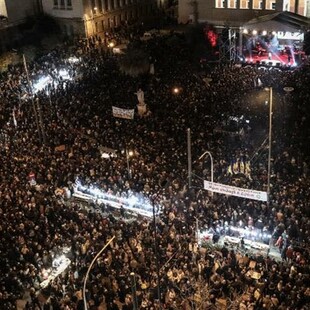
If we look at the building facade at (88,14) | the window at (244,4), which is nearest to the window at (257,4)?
the window at (244,4)

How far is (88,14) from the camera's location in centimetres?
5881

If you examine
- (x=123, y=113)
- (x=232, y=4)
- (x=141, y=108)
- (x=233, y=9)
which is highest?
(x=232, y=4)

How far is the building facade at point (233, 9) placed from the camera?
49.9m

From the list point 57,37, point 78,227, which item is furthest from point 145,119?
point 57,37

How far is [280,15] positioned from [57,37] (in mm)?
25990

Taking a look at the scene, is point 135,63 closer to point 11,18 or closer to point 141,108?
point 141,108

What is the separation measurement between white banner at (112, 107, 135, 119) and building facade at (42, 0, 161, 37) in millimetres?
29701

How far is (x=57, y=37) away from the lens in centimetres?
5959

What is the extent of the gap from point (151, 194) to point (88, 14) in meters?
39.5

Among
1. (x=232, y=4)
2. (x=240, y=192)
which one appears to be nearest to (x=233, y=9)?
(x=232, y=4)

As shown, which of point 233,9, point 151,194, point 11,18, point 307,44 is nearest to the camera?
point 151,194

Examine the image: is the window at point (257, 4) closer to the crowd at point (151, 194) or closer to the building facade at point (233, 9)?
the building facade at point (233, 9)

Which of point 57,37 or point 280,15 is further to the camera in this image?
point 57,37

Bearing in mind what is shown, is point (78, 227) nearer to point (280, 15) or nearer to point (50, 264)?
point (50, 264)
